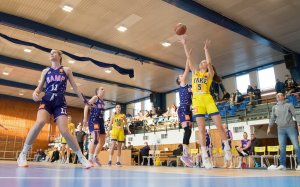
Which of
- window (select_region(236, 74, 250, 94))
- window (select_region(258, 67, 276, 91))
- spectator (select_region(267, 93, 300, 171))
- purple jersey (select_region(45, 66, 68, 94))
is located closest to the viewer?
purple jersey (select_region(45, 66, 68, 94))

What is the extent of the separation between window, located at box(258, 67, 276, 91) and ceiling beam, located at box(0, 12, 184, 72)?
731 centimetres

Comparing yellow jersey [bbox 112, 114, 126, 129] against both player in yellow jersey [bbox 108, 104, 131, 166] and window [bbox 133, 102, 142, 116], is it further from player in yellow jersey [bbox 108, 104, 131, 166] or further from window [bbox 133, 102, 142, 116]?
window [bbox 133, 102, 142, 116]

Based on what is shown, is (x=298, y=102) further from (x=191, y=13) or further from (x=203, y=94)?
(x=203, y=94)

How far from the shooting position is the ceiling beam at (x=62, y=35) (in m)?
11.4

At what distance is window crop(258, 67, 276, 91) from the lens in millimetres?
17188

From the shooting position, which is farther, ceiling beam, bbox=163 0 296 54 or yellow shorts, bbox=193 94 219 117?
ceiling beam, bbox=163 0 296 54

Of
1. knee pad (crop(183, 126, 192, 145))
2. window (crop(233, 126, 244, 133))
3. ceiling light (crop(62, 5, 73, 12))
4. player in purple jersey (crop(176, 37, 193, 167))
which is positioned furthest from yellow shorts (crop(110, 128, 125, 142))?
window (crop(233, 126, 244, 133))

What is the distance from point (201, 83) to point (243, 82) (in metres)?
15.2

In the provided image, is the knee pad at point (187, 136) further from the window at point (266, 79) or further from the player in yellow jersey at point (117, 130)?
the window at point (266, 79)

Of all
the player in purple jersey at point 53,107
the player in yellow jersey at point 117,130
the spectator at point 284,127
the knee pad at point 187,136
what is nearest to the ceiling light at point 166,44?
the player in yellow jersey at point 117,130

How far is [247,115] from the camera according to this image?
13.3 meters

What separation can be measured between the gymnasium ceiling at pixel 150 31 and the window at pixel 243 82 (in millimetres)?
745

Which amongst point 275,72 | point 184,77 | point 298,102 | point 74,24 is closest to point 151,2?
point 74,24

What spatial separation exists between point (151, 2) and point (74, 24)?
3959mm
